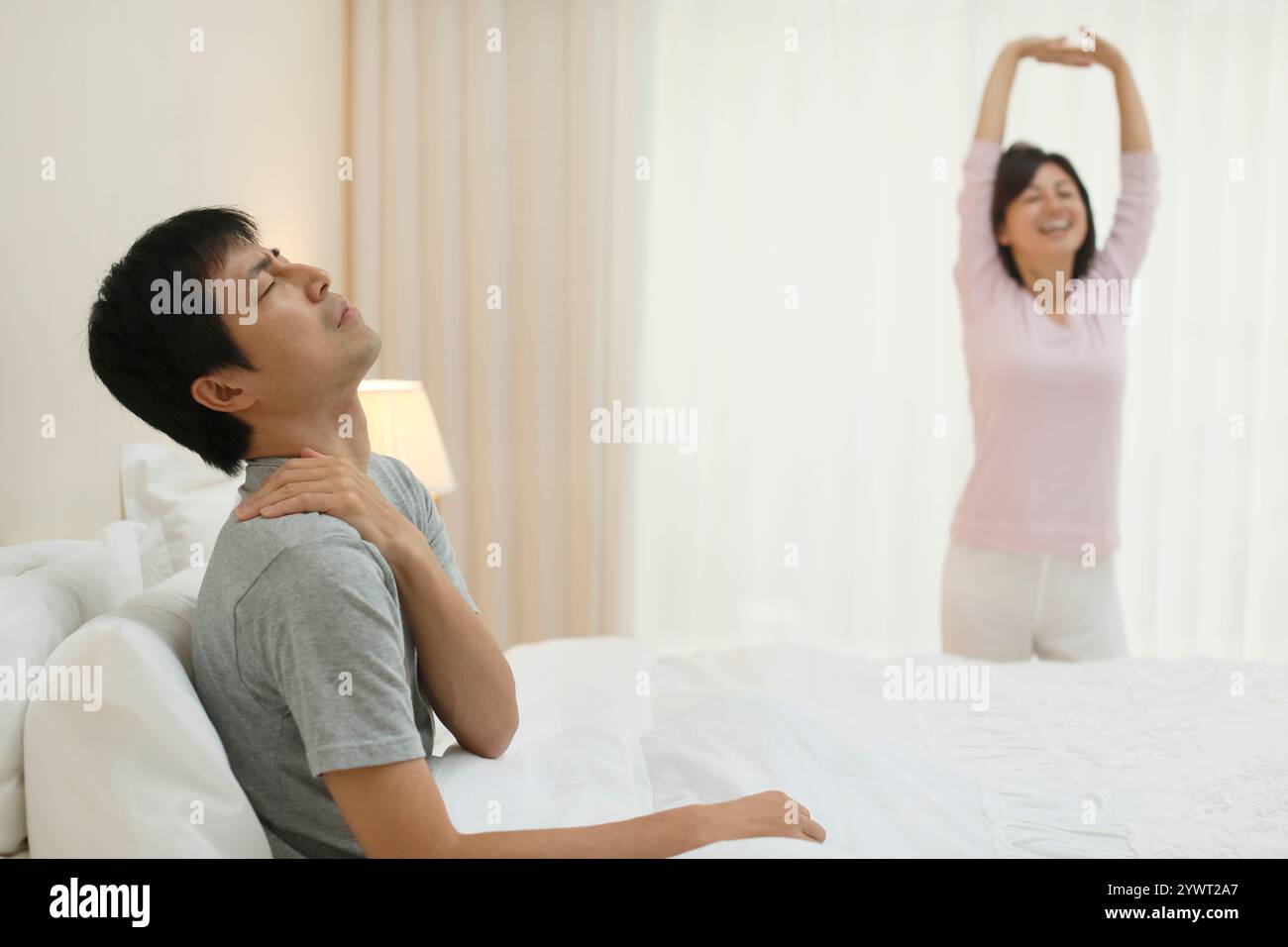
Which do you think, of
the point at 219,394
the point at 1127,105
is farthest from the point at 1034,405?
the point at 219,394

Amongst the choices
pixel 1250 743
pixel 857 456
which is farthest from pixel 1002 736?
pixel 857 456

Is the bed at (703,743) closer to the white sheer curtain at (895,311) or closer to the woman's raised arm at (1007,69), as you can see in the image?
the woman's raised arm at (1007,69)

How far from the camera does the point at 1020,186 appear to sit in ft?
8.38

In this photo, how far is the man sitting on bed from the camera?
0.95 m

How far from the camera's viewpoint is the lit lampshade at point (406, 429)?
7.85 feet

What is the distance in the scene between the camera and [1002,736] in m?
1.63

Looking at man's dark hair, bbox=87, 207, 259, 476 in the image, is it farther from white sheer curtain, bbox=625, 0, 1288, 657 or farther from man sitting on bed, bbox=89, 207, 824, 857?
white sheer curtain, bbox=625, 0, 1288, 657

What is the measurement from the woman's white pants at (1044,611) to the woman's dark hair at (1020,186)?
699 mm

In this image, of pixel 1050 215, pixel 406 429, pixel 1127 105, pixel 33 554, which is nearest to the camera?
pixel 33 554

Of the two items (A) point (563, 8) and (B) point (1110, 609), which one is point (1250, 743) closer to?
(B) point (1110, 609)

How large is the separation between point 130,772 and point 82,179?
3.21 ft

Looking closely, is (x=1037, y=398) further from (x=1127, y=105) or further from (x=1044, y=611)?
(x=1127, y=105)

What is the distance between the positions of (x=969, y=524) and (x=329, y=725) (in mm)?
1930

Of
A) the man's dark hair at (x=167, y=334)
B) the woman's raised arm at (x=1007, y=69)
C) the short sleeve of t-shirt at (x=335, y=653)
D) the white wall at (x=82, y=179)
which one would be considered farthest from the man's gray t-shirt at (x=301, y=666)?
the woman's raised arm at (x=1007, y=69)
